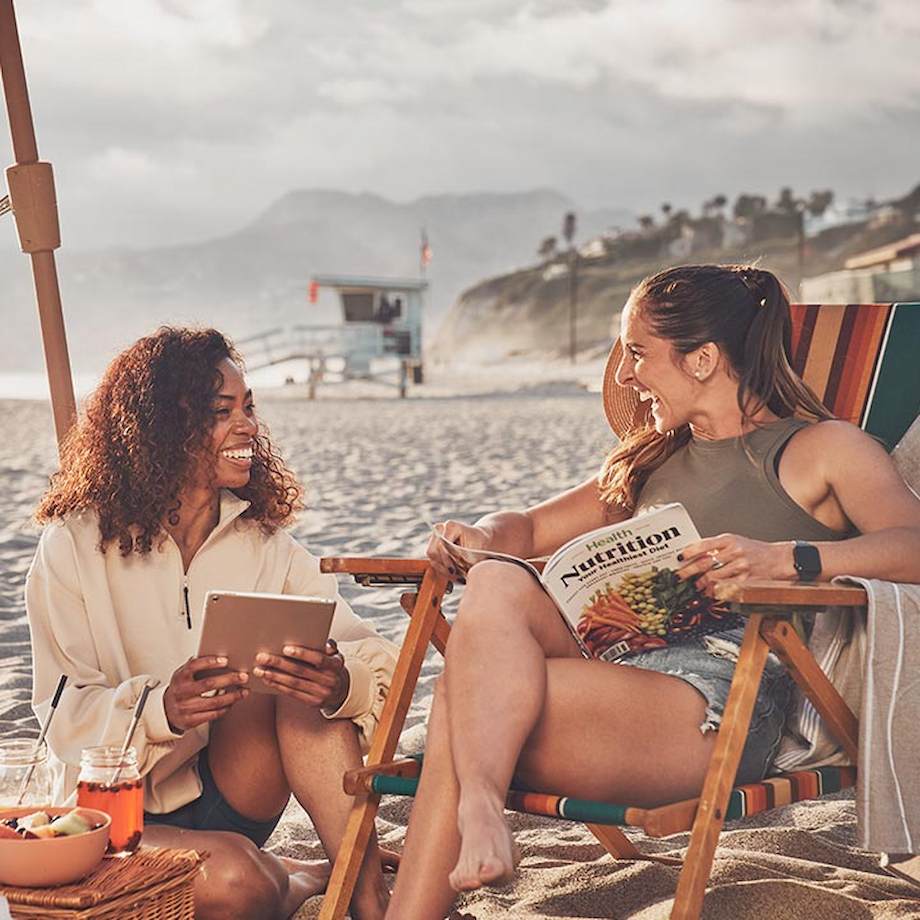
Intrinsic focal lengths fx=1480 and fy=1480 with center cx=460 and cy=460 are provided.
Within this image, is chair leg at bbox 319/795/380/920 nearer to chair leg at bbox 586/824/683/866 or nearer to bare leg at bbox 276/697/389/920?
bare leg at bbox 276/697/389/920

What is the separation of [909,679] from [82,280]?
203 metres

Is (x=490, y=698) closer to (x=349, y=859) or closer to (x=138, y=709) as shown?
(x=349, y=859)

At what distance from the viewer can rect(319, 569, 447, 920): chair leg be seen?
2453mm

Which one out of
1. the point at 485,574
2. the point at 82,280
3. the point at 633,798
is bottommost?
the point at 82,280

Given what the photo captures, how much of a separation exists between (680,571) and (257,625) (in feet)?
2.27

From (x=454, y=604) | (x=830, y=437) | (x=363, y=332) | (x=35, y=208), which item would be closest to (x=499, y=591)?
(x=830, y=437)

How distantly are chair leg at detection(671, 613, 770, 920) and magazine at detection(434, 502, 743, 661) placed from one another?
0.23 m

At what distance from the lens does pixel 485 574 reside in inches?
95.1

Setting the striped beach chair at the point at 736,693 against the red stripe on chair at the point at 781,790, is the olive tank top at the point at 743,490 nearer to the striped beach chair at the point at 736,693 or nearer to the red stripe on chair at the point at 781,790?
the striped beach chair at the point at 736,693

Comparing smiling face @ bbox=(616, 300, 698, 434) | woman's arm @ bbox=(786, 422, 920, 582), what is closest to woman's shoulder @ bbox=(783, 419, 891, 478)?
woman's arm @ bbox=(786, 422, 920, 582)

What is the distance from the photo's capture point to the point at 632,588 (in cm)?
252

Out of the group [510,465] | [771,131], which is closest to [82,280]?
[771,131]

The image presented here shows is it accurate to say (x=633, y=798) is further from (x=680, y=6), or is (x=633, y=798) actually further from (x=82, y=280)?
(x=82, y=280)

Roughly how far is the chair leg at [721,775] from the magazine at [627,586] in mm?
227
